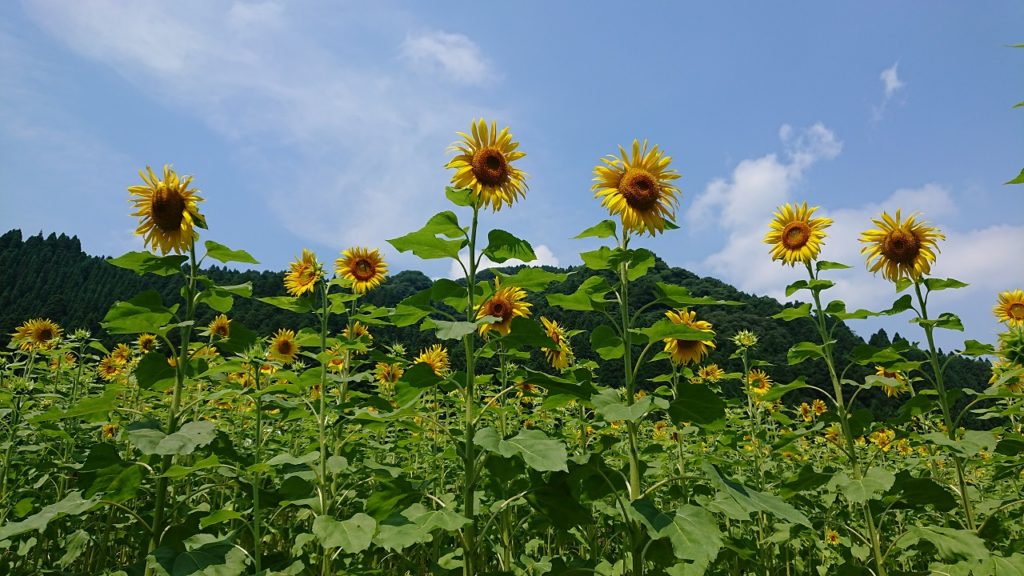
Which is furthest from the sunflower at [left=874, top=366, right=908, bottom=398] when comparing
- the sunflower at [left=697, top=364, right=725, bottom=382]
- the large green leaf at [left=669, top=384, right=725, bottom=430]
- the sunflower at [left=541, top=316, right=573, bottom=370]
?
the sunflower at [left=541, top=316, right=573, bottom=370]

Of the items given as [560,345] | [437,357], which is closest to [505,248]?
[560,345]

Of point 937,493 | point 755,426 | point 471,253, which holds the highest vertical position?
point 471,253

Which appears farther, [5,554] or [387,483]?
[5,554]

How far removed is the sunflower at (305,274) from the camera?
183 inches

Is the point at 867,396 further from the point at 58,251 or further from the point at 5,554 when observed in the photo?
the point at 58,251

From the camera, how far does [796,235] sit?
493 centimetres

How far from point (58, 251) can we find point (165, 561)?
107m

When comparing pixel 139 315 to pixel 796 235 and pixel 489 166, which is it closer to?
pixel 489 166

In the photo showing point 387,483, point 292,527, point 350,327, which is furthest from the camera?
point 292,527

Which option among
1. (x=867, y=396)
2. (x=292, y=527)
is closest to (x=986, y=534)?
(x=292, y=527)

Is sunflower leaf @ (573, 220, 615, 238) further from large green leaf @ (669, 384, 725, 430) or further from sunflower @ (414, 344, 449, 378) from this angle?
sunflower @ (414, 344, 449, 378)

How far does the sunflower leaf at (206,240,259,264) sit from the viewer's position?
3.24 m

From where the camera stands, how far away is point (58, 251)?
86312 mm

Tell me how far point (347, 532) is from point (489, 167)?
2.32 metres
